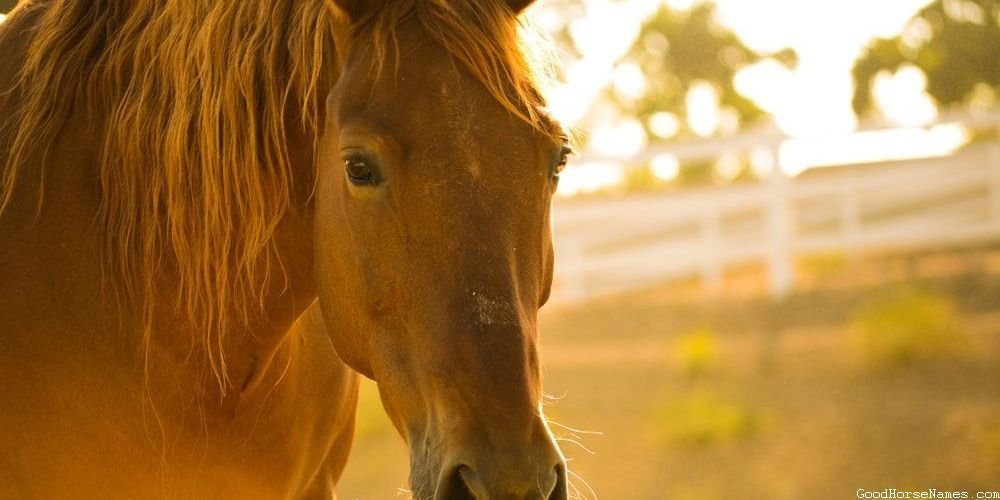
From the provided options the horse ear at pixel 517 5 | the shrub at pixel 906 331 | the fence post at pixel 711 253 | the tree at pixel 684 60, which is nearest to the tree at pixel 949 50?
the tree at pixel 684 60

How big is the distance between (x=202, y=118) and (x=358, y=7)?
43 centimetres

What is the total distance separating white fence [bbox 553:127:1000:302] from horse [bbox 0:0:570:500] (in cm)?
724

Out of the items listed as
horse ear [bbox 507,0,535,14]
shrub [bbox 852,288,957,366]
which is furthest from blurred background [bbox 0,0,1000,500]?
horse ear [bbox 507,0,535,14]

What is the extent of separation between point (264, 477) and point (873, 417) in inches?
226

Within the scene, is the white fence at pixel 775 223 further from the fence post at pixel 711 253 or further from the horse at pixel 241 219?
the horse at pixel 241 219

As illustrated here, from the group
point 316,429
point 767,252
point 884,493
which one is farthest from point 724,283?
point 316,429

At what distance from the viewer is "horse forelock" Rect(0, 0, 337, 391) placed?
2600 millimetres

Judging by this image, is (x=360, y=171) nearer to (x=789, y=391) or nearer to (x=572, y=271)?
(x=789, y=391)

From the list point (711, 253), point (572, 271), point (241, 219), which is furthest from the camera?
point (572, 271)

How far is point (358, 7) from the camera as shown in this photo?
249 centimetres

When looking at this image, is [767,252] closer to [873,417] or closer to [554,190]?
[873,417]

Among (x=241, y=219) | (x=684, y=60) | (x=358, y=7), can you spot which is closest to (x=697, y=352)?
(x=241, y=219)

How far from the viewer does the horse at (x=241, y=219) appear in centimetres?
231

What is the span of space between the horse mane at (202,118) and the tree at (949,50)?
41.2 ft
